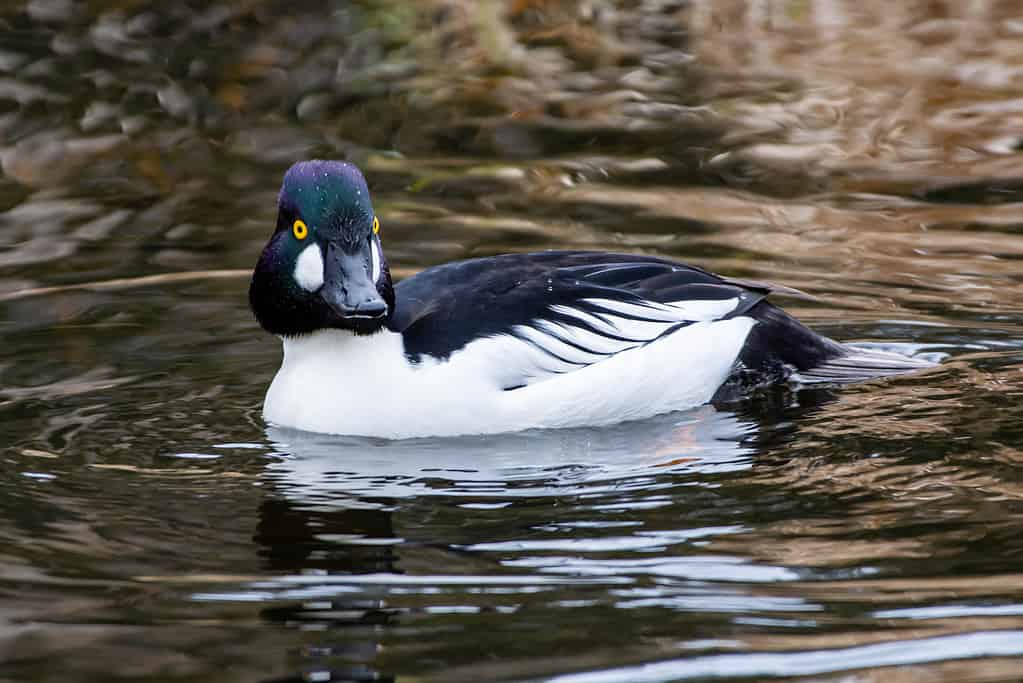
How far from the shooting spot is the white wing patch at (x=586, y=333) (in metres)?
7.31

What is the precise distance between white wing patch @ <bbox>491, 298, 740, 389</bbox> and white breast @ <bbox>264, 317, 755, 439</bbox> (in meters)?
0.03

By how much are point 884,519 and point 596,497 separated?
3.49 ft

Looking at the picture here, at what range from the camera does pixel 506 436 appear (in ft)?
23.9

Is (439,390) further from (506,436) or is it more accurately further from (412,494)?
(412,494)

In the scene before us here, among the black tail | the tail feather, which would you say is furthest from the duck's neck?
the tail feather

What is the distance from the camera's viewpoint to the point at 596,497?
6.45 metres

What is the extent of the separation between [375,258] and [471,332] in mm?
526

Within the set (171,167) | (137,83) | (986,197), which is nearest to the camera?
(986,197)

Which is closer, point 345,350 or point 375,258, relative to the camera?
point 375,258

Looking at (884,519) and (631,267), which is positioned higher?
(631,267)

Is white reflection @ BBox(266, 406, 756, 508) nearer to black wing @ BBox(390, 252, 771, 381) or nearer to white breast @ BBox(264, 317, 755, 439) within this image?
white breast @ BBox(264, 317, 755, 439)

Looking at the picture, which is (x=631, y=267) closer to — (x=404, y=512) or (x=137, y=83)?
(x=404, y=512)

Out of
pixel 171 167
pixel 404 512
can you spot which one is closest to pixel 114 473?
pixel 404 512

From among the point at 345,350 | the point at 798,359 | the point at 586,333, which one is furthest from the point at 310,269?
the point at 798,359
